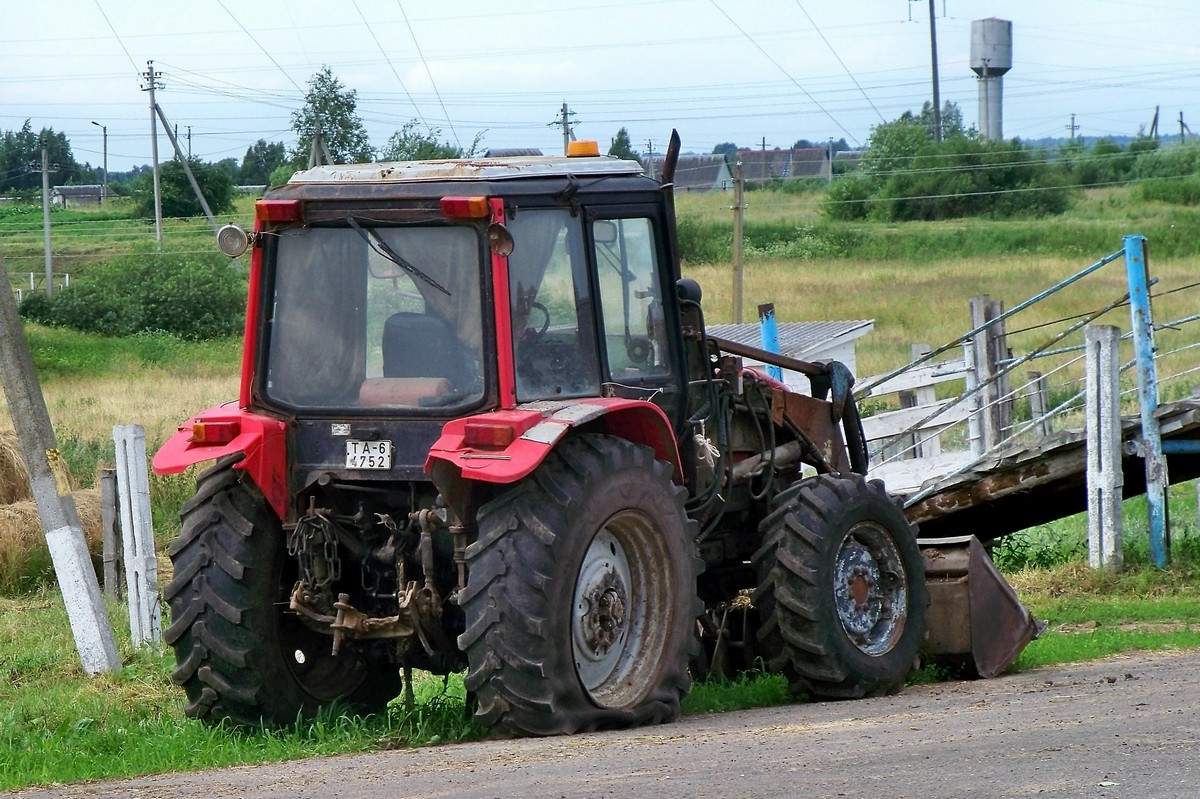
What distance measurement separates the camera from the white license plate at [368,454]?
7031mm

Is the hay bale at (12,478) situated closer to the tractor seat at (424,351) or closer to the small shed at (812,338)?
the small shed at (812,338)

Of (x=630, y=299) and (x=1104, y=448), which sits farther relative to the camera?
(x=1104, y=448)

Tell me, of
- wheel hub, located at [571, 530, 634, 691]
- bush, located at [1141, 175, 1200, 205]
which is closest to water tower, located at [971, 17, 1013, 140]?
bush, located at [1141, 175, 1200, 205]

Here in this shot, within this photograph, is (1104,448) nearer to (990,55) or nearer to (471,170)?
(471,170)

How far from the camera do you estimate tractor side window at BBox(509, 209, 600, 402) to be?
701cm

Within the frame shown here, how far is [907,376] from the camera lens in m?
16.7

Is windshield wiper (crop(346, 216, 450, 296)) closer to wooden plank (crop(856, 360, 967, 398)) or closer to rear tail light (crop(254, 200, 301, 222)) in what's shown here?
rear tail light (crop(254, 200, 301, 222))

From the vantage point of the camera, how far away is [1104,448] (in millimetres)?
12891

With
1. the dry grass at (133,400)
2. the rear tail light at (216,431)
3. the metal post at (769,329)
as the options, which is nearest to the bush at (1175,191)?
the dry grass at (133,400)

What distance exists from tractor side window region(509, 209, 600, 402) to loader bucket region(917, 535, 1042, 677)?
294cm

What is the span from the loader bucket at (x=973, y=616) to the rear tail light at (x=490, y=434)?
3541 millimetres

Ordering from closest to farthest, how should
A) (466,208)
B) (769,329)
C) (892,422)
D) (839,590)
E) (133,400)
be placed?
(466,208)
(839,590)
(769,329)
(892,422)
(133,400)

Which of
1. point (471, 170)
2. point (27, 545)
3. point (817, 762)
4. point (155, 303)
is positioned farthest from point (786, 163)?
point (817, 762)

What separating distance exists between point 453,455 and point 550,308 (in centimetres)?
98
